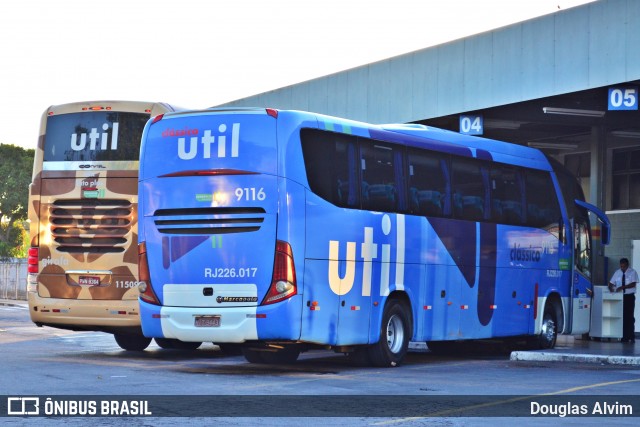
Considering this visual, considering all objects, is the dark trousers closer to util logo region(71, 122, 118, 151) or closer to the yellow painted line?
the yellow painted line

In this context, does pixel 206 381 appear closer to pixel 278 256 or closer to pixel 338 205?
pixel 278 256

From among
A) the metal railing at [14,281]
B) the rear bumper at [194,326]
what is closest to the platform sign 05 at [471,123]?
the rear bumper at [194,326]

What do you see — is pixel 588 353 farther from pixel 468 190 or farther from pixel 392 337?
pixel 392 337

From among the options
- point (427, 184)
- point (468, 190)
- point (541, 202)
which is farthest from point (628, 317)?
point (427, 184)

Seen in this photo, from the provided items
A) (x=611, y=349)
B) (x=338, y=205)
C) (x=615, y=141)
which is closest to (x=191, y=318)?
(x=338, y=205)

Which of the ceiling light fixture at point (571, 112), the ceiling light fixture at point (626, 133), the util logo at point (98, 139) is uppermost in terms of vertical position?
the ceiling light fixture at point (626, 133)

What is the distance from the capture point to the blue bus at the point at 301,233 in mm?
16422

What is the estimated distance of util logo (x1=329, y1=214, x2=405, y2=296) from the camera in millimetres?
17156

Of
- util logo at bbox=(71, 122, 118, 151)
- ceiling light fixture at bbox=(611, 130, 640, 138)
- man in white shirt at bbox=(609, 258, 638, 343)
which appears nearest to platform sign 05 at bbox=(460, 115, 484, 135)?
man in white shirt at bbox=(609, 258, 638, 343)

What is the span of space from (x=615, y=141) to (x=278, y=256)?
821 inches

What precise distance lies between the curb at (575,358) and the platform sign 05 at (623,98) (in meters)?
5.71

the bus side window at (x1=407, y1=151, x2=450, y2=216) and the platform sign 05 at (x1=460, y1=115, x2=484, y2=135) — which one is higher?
the platform sign 05 at (x1=460, y1=115, x2=484, y2=135)

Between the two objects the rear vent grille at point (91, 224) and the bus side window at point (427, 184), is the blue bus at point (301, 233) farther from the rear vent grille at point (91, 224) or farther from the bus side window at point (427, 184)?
the rear vent grille at point (91, 224)

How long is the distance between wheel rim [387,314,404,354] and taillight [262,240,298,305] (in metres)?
2.68
